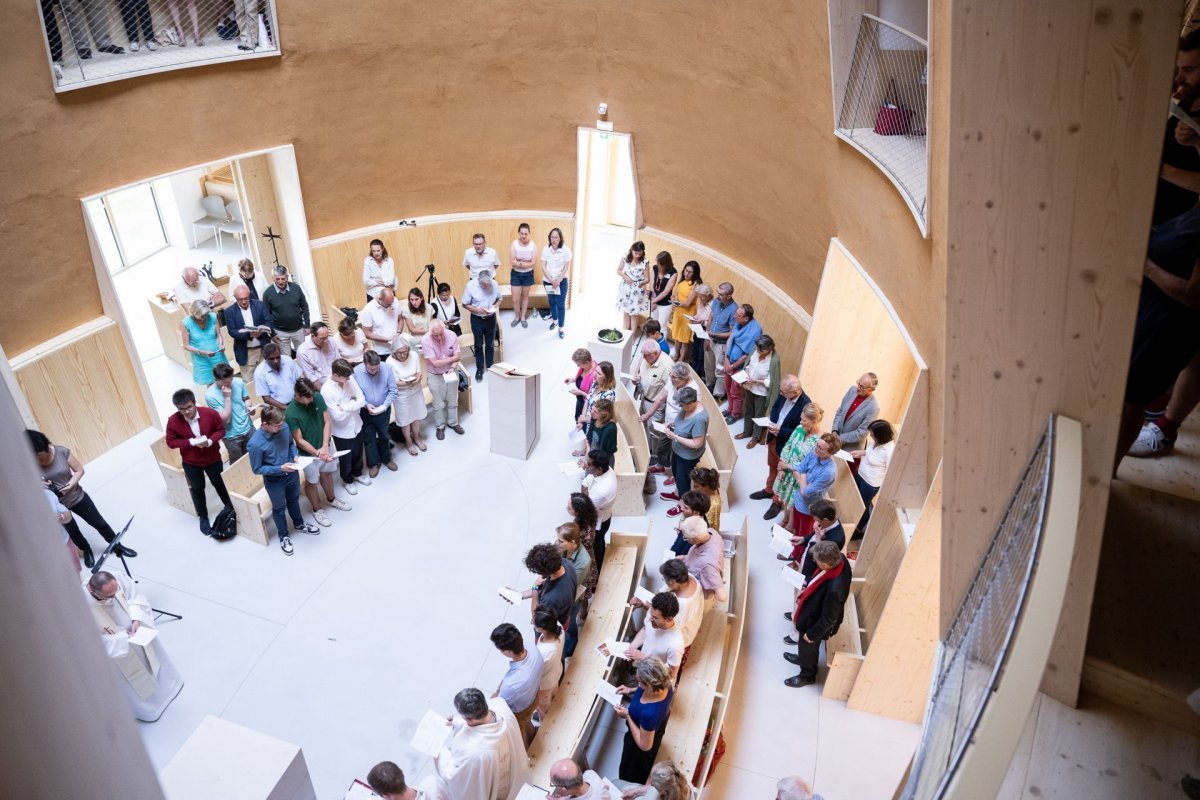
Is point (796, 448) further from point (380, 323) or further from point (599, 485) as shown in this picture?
point (380, 323)

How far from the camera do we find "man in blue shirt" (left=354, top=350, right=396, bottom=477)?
8.49 m

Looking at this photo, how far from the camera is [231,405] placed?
802cm

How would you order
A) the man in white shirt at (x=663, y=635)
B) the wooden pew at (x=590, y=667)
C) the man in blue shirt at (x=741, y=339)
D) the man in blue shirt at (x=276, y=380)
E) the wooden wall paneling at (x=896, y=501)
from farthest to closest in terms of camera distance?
the man in blue shirt at (x=741, y=339) → the man in blue shirt at (x=276, y=380) → the wooden wall paneling at (x=896, y=501) → the wooden pew at (x=590, y=667) → the man in white shirt at (x=663, y=635)

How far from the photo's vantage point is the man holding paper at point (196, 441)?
7.39 m

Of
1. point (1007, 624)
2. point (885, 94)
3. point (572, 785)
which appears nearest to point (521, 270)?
point (885, 94)

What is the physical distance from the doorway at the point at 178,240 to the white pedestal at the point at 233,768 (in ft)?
20.6

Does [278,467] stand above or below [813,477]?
below

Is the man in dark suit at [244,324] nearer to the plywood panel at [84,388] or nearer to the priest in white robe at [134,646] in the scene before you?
the plywood panel at [84,388]

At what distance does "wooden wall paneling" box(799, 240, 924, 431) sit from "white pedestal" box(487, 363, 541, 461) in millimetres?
3144

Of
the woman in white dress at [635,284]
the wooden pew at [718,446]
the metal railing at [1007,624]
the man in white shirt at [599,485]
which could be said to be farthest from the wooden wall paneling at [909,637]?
the woman in white dress at [635,284]

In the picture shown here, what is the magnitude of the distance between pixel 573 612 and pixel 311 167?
25.0ft

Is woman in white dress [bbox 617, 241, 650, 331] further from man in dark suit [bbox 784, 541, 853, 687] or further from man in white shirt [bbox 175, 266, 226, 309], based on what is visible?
man in dark suit [bbox 784, 541, 853, 687]

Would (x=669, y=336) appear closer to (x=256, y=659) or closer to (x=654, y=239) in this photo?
(x=654, y=239)

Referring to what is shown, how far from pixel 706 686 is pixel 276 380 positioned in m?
5.12
